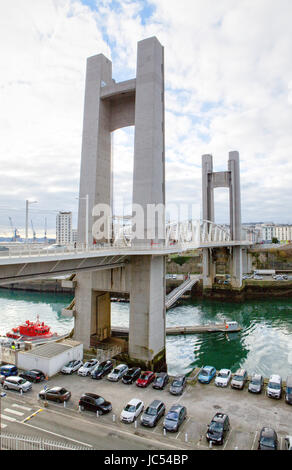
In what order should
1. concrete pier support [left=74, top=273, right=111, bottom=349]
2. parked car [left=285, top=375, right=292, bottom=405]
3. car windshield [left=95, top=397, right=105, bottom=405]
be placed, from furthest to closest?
concrete pier support [left=74, top=273, right=111, bottom=349]
parked car [left=285, top=375, right=292, bottom=405]
car windshield [left=95, top=397, right=105, bottom=405]

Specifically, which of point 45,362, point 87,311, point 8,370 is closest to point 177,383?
point 45,362

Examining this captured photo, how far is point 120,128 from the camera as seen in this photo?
82.5 ft

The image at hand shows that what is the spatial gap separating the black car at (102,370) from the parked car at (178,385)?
4.26m

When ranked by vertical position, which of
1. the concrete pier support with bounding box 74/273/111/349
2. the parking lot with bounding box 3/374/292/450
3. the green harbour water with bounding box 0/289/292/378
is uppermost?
the concrete pier support with bounding box 74/273/111/349

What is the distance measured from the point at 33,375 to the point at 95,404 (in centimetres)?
541

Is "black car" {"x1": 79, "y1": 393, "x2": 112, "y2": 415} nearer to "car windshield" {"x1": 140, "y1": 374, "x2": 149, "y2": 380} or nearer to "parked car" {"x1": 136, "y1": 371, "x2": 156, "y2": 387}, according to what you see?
"parked car" {"x1": 136, "y1": 371, "x2": 156, "y2": 387}

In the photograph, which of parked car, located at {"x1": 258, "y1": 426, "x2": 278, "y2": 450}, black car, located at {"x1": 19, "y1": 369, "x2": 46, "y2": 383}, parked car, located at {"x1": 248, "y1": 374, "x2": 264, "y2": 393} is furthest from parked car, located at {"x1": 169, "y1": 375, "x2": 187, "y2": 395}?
black car, located at {"x1": 19, "y1": 369, "x2": 46, "y2": 383}

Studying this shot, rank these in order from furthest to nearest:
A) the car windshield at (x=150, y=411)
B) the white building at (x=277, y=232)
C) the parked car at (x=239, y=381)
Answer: the white building at (x=277, y=232) < the parked car at (x=239, y=381) < the car windshield at (x=150, y=411)

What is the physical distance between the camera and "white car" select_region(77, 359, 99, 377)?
18109 millimetres

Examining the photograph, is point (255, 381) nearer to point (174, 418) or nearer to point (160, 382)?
point (160, 382)

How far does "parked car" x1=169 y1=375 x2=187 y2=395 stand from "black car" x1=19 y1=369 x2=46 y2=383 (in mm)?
7414

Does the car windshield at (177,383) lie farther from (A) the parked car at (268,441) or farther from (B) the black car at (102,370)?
(A) the parked car at (268,441)

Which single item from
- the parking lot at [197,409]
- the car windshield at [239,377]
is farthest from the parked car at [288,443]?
the car windshield at [239,377]

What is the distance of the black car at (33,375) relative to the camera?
17.0m
